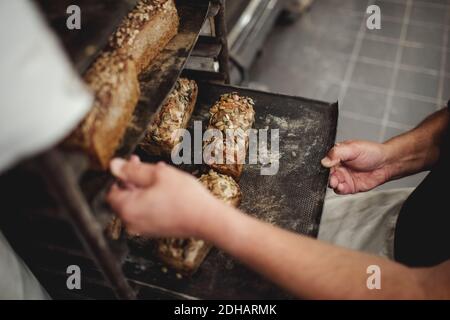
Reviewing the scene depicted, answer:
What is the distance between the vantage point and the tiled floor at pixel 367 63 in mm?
3912

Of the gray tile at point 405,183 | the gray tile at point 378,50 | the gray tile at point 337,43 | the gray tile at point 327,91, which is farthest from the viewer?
the gray tile at point 337,43

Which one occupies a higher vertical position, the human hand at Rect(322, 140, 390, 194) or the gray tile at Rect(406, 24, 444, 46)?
the human hand at Rect(322, 140, 390, 194)

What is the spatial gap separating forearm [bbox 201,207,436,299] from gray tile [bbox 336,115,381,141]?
103 inches

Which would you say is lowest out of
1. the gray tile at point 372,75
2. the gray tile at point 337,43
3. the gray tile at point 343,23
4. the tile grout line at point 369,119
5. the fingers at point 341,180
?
the tile grout line at point 369,119

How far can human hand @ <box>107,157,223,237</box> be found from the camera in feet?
3.58

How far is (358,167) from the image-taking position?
195 cm

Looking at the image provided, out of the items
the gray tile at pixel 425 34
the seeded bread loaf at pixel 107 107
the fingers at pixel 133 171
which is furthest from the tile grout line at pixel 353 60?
the fingers at pixel 133 171

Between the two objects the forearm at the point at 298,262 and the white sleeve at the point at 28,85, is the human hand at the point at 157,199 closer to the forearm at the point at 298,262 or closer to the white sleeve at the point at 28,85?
the forearm at the point at 298,262

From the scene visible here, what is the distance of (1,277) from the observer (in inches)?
57.6

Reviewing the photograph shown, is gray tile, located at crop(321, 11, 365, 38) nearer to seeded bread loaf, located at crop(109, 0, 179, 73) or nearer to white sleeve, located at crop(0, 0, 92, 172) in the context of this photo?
seeded bread loaf, located at crop(109, 0, 179, 73)

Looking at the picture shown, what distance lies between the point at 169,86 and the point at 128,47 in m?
0.27

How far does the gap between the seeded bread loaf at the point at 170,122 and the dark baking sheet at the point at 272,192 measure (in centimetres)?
10

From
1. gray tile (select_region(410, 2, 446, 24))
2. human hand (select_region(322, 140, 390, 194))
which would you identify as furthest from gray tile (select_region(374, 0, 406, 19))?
human hand (select_region(322, 140, 390, 194))

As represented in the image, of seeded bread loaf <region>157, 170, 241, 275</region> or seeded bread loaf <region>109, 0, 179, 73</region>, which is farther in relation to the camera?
seeded bread loaf <region>109, 0, 179, 73</region>
